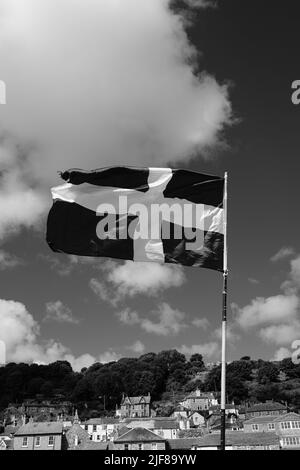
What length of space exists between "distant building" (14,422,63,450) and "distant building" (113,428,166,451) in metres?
10.4

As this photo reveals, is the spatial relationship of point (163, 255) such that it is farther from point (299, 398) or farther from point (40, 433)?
point (299, 398)

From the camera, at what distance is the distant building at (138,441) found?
3169 inches

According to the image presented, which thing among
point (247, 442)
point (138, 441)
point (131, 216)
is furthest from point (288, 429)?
point (131, 216)

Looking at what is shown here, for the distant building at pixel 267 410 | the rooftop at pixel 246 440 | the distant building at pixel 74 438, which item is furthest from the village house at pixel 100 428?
the rooftop at pixel 246 440

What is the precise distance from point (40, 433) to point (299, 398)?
142 metres

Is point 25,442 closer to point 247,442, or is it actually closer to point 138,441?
point 138,441

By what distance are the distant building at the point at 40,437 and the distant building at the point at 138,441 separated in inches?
408

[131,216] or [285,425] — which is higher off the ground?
[131,216]

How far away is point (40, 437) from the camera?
85062mm

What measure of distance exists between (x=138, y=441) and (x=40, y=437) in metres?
17.1

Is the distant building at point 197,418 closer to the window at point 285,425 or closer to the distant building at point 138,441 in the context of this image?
the window at point 285,425

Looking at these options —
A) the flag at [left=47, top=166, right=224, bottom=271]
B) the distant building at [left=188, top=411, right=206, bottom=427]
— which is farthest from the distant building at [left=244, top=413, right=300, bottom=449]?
the flag at [left=47, top=166, right=224, bottom=271]

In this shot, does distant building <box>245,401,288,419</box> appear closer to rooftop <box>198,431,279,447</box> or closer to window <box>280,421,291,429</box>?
window <box>280,421,291,429</box>
